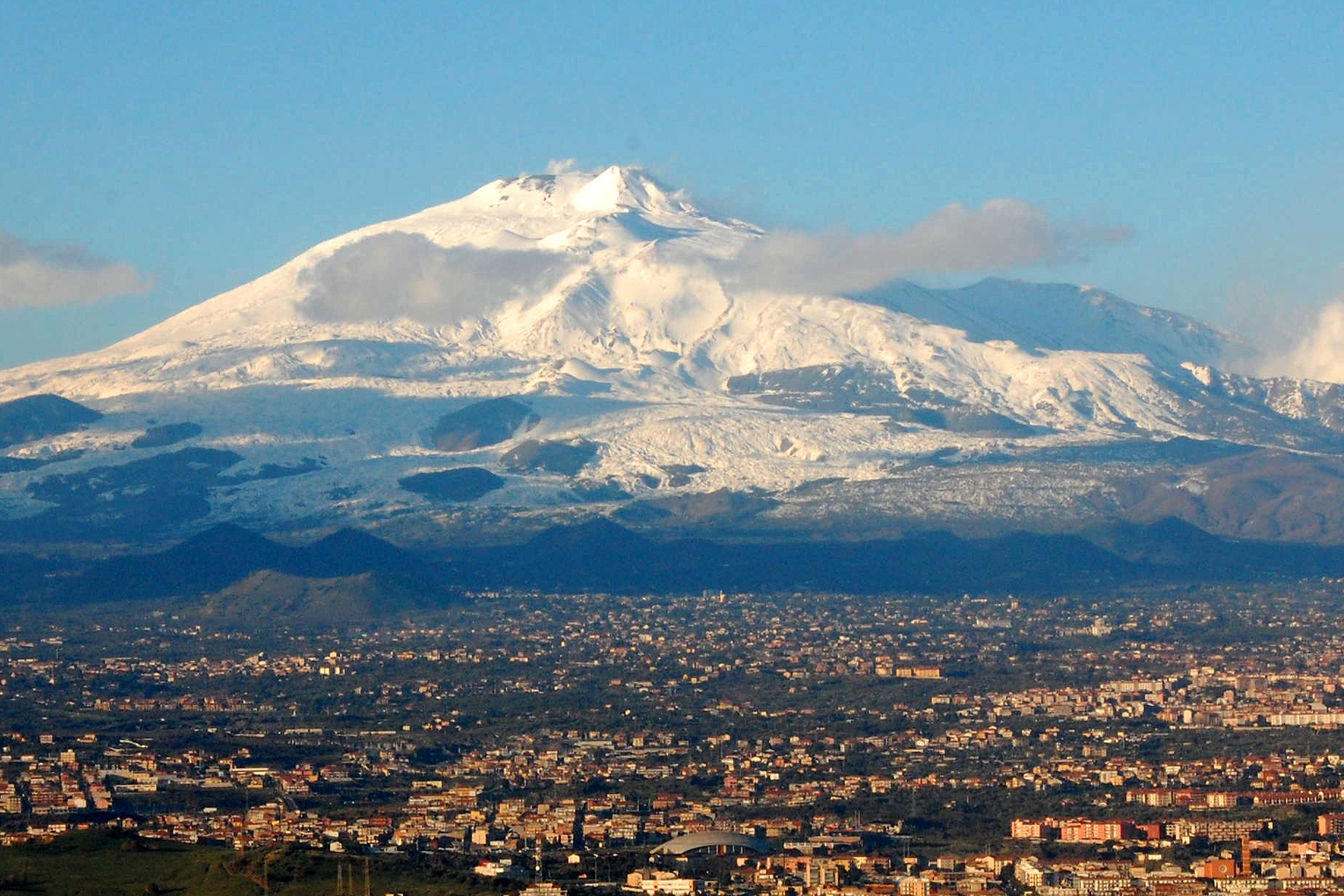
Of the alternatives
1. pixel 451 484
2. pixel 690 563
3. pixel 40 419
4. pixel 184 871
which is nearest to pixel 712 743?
pixel 184 871

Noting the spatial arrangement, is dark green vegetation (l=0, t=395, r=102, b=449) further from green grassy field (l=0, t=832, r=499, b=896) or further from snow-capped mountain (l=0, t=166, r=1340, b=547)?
green grassy field (l=0, t=832, r=499, b=896)

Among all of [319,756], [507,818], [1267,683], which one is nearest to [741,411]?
[1267,683]

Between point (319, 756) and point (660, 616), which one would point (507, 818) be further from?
point (660, 616)

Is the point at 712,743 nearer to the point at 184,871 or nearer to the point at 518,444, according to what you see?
the point at 184,871

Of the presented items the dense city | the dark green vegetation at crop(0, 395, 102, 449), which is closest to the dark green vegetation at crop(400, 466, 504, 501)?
the dark green vegetation at crop(0, 395, 102, 449)

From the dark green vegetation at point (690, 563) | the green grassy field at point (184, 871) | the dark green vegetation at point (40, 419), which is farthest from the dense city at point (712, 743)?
the dark green vegetation at point (40, 419)

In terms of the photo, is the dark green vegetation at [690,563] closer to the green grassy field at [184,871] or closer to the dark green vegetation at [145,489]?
the dark green vegetation at [145,489]

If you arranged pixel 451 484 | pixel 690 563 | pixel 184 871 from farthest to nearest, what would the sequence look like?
pixel 451 484
pixel 690 563
pixel 184 871

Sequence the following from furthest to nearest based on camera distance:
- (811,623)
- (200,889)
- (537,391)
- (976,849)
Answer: (537,391) < (811,623) < (976,849) < (200,889)

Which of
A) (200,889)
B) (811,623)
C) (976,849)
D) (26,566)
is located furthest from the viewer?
(26,566)
